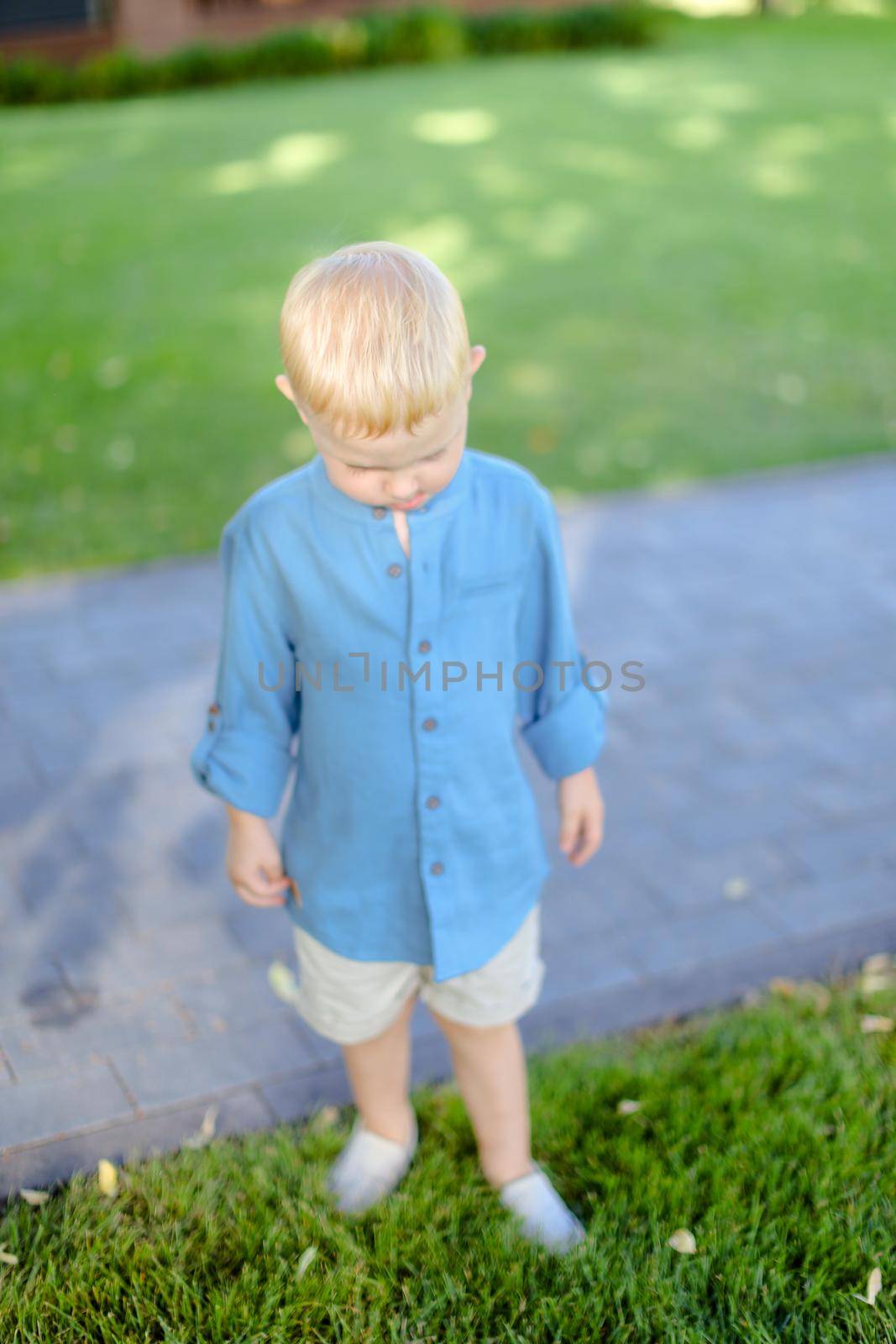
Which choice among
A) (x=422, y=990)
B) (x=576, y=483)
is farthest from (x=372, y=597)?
(x=576, y=483)

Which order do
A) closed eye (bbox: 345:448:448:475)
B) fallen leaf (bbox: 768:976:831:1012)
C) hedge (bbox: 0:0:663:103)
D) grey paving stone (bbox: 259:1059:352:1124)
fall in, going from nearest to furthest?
closed eye (bbox: 345:448:448:475)
grey paving stone (bbox: 259:1059:352:1124)
fallen leaf (bbox: 768:976:831:1012)
hedge (bbox: 0:0:663:103)

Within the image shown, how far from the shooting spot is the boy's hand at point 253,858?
2.18m

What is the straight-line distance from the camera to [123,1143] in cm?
260

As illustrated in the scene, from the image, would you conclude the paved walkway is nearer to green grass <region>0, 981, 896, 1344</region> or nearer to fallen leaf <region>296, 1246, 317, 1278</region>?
green grass <region>0, 981, 896, 1344</region>

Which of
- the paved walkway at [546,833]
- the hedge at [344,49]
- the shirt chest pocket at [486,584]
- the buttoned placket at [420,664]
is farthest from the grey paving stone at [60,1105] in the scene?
the hedge at [344,49]

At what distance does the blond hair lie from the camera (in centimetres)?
174

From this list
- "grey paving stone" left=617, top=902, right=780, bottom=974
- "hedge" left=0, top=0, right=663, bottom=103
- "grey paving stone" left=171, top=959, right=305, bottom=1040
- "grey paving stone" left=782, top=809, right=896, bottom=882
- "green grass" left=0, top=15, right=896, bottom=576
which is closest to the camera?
"grey paving stone" left=171, top=959, right=305, bottom=1040

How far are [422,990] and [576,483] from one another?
155 inches

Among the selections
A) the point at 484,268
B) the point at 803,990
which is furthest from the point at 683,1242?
the point at 484,268

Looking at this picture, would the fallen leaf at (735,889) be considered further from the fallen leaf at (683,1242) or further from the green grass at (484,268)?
the green grass at (484,268)

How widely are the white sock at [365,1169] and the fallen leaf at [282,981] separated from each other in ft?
1.58

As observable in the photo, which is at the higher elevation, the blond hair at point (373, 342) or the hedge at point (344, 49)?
the blond hair at point (373, 342)

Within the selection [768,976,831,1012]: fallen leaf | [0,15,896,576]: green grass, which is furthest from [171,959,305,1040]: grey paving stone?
[0,15,896,576]: green grass

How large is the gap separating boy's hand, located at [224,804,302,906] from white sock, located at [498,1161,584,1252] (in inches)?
28.4
